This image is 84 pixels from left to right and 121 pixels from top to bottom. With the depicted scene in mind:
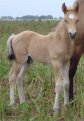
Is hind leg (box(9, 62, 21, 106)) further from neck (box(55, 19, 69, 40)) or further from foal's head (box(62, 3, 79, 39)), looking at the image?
foal's head (box(62, 3, 79, 39))

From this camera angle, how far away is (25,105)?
5.43 m

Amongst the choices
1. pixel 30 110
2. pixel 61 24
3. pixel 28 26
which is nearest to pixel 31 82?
pixel 30 110

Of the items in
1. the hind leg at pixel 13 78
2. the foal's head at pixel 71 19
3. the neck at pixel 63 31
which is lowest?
the hind leg at pixel 13 78

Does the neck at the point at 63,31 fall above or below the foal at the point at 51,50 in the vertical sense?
above

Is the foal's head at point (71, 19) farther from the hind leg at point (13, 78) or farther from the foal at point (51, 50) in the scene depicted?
the hind leg at point (13, 78)

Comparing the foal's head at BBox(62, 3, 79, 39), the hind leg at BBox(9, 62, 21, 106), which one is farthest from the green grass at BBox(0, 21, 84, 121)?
the foal's head at BBox(62, 3, 79, 39)

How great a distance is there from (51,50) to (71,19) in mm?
626

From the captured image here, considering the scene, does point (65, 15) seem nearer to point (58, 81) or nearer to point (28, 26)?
point (58, 81)

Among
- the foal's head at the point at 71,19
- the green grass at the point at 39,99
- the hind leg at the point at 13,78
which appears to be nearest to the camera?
the foal's head at the point at 71,19

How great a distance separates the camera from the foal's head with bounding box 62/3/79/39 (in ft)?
15.8

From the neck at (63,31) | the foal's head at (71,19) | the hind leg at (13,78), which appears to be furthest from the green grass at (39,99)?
the foal's head at (71,19)

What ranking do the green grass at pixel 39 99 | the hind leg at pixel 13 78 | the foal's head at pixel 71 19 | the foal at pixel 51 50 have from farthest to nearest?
1. the hind leg at pixel 13 78
2. the green grass at pixel 39 99
3. the foal at pixel 51 50
4. the foal's head at pixel 71 19

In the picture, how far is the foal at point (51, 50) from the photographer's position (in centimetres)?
506

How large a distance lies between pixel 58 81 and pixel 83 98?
1.69ft
